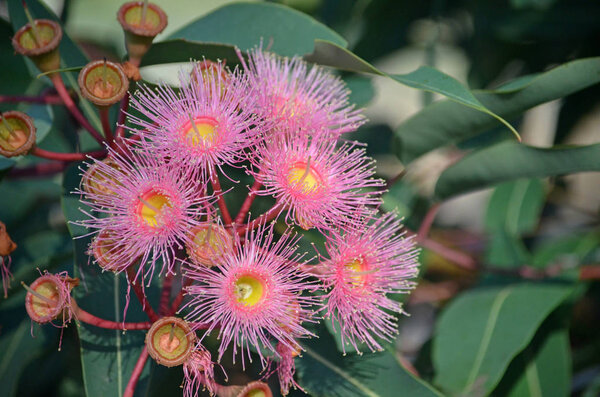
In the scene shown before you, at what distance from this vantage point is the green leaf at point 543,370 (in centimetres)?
141

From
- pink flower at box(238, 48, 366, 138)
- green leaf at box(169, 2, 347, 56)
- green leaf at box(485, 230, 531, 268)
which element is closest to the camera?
pink flower at box(238, 48, 366, 138)

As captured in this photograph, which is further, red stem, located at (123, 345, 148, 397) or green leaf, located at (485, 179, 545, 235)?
green leaf, located at (485, 179, 545, 235)

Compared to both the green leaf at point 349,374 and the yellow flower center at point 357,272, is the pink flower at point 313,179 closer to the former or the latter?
the yellow flower center at point 357,272

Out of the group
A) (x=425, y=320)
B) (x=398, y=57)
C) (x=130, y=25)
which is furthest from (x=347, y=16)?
(x=425, y=320)

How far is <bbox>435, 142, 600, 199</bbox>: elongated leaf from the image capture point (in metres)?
1.08

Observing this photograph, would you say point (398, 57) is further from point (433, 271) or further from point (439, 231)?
point (433, 271)

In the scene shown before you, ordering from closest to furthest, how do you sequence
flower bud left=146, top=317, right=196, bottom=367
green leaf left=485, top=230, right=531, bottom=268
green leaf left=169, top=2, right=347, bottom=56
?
flower bud left=146, top=317, right=196, bottom=367 < green leaf left=169, top=2, right=347, bottom=56 < green leaf left=485, top=230, right=531, bottom=268

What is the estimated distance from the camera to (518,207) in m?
1.91

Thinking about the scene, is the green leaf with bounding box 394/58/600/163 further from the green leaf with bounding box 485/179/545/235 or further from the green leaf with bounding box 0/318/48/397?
the green leaf with bounding box 0/318/48/397

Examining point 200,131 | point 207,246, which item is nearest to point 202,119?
point 200,131

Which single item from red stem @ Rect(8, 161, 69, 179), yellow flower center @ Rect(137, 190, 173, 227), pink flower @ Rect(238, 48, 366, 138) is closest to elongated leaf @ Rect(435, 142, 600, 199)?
pink flower @ Rect(238, 48, 366, 138)

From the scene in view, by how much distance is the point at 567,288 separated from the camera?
143 centimetres

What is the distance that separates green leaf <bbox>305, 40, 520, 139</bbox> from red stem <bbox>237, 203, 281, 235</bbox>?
26cm

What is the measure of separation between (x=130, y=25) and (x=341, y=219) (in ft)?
1.56
